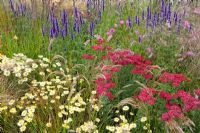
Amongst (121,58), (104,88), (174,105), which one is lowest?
(174,105)

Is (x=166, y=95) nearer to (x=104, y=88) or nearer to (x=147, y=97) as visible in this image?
(x=147, y=97)

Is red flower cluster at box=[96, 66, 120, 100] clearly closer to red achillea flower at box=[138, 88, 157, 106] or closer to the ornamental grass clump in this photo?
the ornamental grass clump

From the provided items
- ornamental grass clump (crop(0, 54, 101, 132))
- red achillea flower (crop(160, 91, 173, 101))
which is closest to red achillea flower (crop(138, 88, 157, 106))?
red achillea flower (crop(160, 91, 173, 101))

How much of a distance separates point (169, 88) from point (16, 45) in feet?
7.80

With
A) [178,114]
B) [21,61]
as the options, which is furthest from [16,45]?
[178,114]

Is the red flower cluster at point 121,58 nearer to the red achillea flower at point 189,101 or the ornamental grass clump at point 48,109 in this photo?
the ornamental grass clump at point 48,109

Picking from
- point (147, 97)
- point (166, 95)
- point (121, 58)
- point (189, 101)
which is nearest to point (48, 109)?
point (121, 58)

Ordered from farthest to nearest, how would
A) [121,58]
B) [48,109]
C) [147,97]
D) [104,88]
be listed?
[121,58] → [48,109] → [104,88] → [147,97]

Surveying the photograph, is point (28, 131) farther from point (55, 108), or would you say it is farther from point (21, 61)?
point (21, 61)

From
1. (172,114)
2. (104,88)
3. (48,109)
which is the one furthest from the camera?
(48,109)

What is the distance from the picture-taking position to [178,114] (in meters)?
3.26

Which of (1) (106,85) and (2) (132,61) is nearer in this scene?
(1) (106,85)

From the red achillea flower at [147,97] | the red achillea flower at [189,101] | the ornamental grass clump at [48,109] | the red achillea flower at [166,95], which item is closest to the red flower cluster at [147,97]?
the red achillea flower at [147,97]

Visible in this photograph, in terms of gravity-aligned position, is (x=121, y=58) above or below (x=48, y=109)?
above
